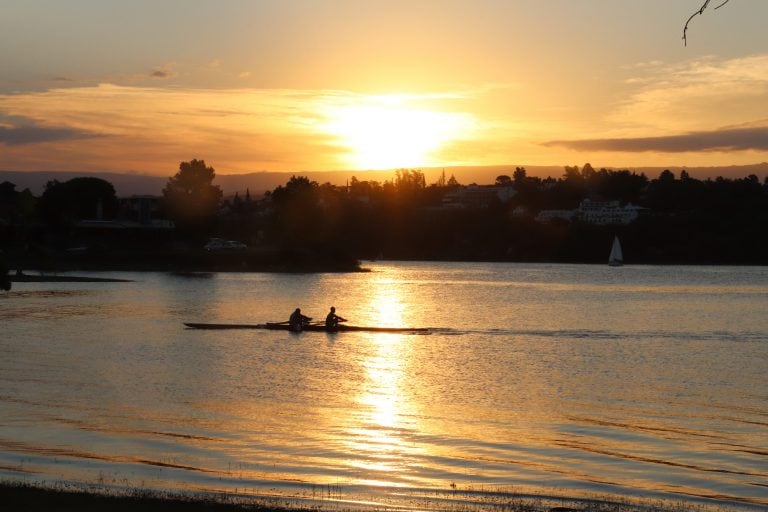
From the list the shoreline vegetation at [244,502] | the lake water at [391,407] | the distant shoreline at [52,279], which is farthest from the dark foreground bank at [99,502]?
the distant shoreline at [52,279]

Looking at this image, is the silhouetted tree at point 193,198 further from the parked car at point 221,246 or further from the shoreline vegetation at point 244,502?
the shoreline vegetation at point 244,502

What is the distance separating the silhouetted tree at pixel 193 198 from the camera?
177 metres

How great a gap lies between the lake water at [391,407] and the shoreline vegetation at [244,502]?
334 millimetres

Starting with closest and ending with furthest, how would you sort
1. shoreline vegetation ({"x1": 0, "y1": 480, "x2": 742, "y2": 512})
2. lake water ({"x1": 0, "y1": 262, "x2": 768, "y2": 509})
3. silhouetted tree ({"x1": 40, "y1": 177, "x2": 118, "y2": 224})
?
1. shoreline vegetation ({"x1": 0, "y1": 480, "x2": 742, "y2": 512})
2. lake water ({"x1": 0, "y1": 262, "x2": 768, "y2": 509})
3. silhouetted tree ({"x1": 40, "y1": 177, "x2": 118, "y2": 224})

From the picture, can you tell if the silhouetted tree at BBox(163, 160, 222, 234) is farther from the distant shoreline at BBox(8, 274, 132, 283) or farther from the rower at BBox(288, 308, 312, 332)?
the rower at BBox(288, 308, 312, 332)

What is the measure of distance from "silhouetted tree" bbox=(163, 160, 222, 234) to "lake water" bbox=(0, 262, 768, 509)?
3913 inches

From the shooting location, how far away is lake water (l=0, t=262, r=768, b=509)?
71.2 feet

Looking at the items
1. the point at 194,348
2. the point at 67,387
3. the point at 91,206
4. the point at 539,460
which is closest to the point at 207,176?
the point at 91,206

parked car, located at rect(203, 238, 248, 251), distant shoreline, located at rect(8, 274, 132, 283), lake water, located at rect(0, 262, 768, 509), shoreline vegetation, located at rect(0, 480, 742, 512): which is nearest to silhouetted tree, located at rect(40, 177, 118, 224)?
parked car, located at rect(203, 238, 248, 251)

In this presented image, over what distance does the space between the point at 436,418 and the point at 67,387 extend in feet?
46.5

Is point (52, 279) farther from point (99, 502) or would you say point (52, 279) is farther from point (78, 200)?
point (99, 502)

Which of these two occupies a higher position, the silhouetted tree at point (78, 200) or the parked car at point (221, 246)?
the silhouetted tree at point (78, 200)

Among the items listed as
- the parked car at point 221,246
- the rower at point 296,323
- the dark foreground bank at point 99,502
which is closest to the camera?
the dark foreground bank at point 99,502

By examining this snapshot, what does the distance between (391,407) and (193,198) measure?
15755 cm
